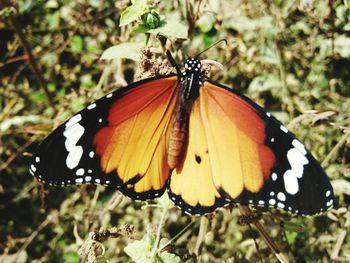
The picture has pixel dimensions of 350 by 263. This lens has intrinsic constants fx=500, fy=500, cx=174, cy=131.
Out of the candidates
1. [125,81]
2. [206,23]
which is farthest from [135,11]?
[206,23]

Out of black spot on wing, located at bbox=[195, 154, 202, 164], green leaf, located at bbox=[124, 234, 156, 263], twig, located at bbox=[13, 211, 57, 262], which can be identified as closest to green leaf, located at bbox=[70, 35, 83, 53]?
twig, located at bbox=[13, 211, 57, 262]

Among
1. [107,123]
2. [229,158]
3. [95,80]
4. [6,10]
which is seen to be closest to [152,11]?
[107,123]

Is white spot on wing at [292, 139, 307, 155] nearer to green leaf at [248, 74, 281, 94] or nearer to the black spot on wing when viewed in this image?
the black spot on wing

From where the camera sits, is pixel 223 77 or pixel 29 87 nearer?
pixel 223 77

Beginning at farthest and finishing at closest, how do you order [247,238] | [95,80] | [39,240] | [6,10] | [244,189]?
[95,80], [39,240], [247,238], [6,10], [244,189]

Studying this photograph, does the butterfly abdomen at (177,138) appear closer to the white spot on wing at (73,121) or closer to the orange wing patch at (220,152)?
the orange wing patch at (220,152)

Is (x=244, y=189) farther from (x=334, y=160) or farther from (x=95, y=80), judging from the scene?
(x=95, y=80)

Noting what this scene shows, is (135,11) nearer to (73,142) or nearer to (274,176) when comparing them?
(73,142)

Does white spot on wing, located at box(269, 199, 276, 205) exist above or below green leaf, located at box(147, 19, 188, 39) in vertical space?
below

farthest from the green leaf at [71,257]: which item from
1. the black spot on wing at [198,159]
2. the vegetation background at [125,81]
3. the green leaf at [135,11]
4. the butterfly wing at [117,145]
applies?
the green leaf at [135,11]
